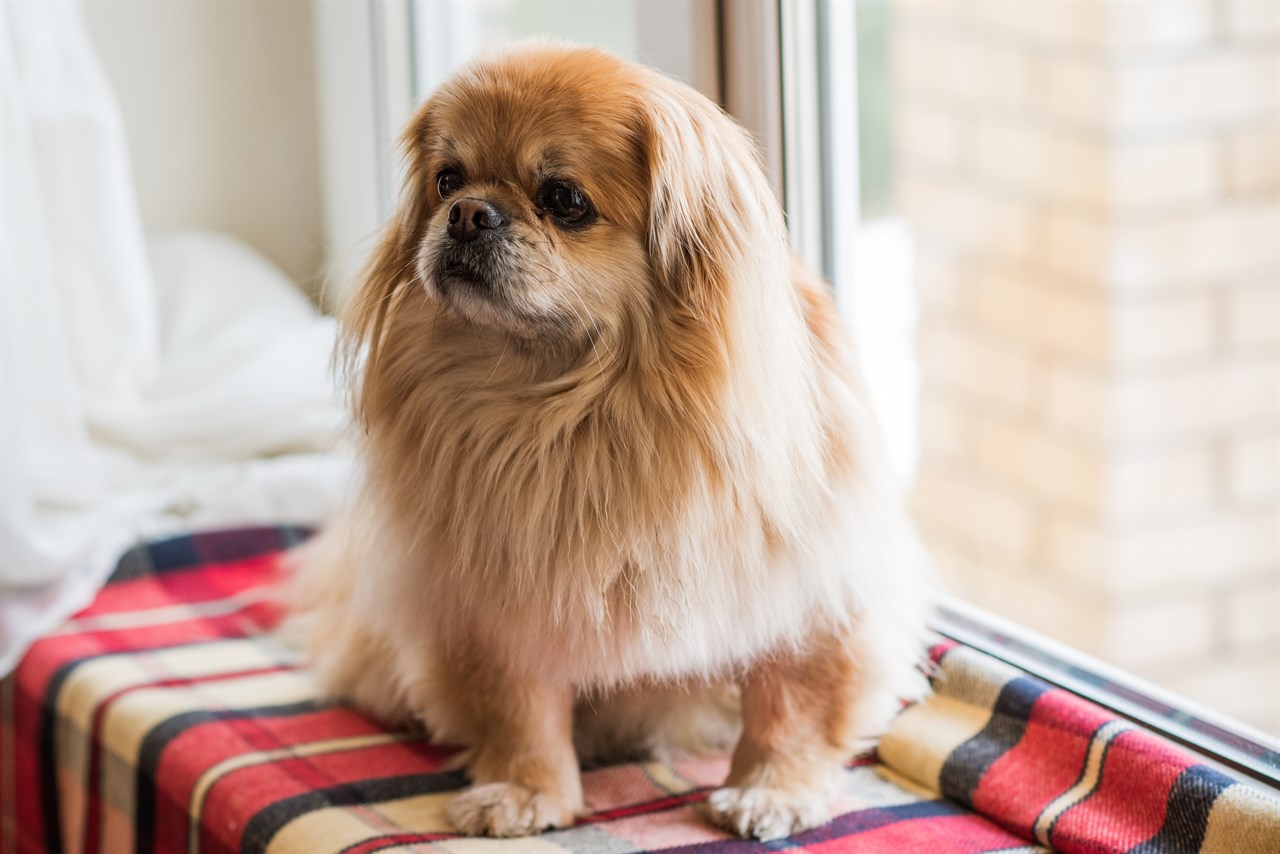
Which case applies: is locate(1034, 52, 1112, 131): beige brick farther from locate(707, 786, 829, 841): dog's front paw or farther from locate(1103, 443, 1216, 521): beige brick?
locate(707, 786, 829, 841): dog's front paw

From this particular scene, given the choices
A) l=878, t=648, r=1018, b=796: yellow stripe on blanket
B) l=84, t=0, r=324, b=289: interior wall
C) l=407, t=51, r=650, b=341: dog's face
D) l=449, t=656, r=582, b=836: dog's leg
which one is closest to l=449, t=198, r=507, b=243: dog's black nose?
l=407, t=51, r=650, b=341: dog's face

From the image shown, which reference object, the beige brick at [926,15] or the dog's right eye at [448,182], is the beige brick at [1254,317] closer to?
the beige brick at [926,15]

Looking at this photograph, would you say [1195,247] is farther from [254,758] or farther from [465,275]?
[254,758]

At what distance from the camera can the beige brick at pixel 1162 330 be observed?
132 centimetres

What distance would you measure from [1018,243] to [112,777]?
116 centimetres

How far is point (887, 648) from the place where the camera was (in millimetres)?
1243

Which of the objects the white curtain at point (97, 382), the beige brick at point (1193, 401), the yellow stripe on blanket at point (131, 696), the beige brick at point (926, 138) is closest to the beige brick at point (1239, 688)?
the beige brick at point (1193, 401)

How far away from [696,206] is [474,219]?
0.56 ft

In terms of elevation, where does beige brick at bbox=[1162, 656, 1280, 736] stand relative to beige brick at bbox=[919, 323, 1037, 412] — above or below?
below

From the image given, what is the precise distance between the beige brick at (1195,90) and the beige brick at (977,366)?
0.33 metres

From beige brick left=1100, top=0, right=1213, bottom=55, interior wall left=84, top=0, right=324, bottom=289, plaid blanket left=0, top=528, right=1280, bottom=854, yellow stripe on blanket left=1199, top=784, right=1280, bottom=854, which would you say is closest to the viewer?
yellow stripe on blanket left=1199, top=784, right=1280, bottom=854

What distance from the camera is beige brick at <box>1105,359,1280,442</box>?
1.23 meters

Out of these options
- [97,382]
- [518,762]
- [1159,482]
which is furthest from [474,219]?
[97,382]

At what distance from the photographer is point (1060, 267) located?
1.53m
